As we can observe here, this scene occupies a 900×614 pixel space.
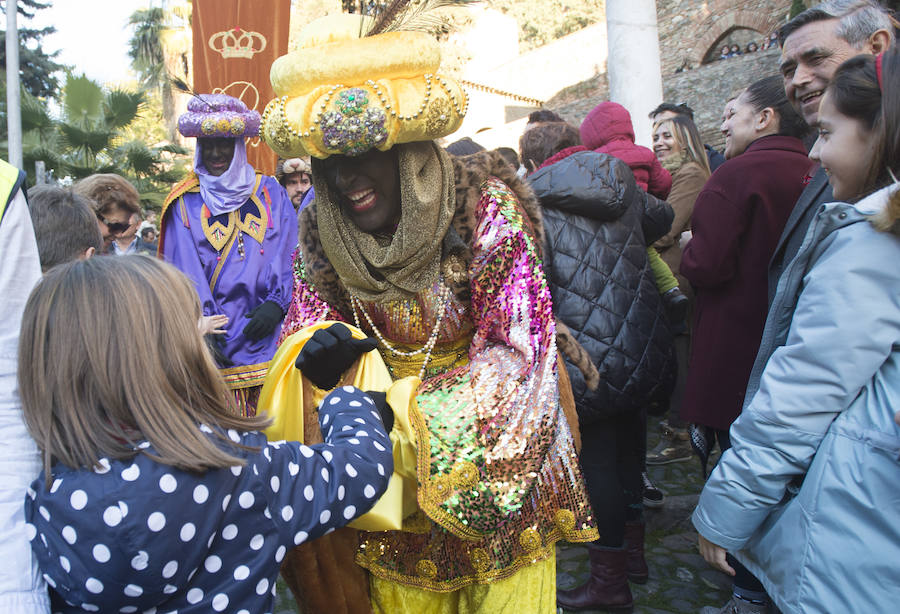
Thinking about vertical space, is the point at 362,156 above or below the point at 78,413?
above

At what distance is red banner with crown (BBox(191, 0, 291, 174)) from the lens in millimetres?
5609

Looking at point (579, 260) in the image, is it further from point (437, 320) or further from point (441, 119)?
point (441, 119)

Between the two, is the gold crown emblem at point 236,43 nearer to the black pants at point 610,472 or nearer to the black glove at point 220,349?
the black glove at point 220,349

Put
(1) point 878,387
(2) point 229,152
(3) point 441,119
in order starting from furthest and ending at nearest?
(2) point 229,152 < (3) point 441,119 < (1) point 878,387

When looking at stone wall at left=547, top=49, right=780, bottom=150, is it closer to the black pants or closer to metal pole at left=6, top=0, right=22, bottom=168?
the black pants

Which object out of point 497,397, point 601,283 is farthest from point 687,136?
point 497,397

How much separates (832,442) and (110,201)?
13.4 feet

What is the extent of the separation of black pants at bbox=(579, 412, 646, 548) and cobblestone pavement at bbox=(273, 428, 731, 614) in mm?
423

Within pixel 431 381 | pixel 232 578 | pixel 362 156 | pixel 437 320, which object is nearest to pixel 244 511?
pixel 232 578

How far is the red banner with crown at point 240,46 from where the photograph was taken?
561cm

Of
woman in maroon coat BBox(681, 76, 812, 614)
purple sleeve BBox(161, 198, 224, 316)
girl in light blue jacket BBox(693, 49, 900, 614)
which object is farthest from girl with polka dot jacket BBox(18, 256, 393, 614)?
purple sleeve BBox(161, 198, 224, 316)

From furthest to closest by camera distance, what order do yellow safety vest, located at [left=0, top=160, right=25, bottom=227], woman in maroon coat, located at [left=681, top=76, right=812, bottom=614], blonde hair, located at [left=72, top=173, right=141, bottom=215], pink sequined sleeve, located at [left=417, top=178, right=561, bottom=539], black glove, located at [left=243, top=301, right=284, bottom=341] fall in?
blonde hair, located at [left=72, top=173, right=141, bottom=215], black glove, located at [left=243, top=301, right=284, bottom=341], woman in maroon coat, located at [left=681, top=76, right=812, bottom=614], pink sequined sleeve, located at [left=417, top=178, right=561, bottom=539], yellow safety vest, located at [left=0, top=160, right=25, bottom=227]

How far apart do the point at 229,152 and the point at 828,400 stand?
126 inches

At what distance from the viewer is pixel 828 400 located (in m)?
1.64
